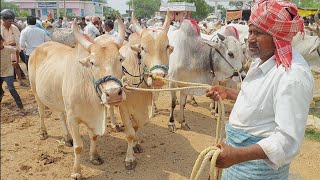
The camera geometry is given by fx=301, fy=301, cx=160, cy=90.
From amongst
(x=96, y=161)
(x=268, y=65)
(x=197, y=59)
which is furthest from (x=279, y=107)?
(x=197, y=59)

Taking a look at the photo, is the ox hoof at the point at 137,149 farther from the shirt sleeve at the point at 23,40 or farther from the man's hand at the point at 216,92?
the shirt sleeve at the point at 23,40

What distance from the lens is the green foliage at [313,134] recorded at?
4.88 m

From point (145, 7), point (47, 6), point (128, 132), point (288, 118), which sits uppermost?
point (145, 7)

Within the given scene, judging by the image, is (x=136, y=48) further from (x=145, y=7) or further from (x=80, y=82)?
(x=145, y=7)

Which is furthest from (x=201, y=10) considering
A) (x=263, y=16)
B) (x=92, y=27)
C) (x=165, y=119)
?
(x=263, y=16)

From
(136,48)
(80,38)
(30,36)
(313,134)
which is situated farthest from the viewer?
(30,36)

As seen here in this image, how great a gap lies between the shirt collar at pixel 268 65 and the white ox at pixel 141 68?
1.92m

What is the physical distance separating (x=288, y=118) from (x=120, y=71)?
78.1 inches

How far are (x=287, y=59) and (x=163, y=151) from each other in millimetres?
3244

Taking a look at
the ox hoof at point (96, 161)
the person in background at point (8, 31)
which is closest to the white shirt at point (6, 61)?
the person in background at point (8, 31)

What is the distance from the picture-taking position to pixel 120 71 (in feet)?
10.00

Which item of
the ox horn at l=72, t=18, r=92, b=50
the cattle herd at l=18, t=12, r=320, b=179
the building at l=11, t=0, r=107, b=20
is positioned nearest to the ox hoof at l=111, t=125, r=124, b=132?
the cattle herd at l=18, t=12, r=320, b=179

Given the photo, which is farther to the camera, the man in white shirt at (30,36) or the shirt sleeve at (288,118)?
the man in white shirt at (30,36)

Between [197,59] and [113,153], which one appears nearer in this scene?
[113,153]
